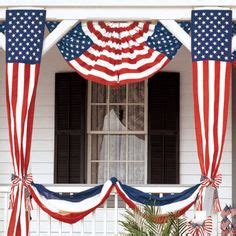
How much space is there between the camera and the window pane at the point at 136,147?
1295cm

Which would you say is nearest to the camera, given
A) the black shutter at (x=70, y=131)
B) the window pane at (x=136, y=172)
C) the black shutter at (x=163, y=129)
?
the black shutter at (x=163, y=129)

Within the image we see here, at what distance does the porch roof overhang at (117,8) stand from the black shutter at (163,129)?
2.17 metres

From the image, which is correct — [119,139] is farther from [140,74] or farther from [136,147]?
[140,74]

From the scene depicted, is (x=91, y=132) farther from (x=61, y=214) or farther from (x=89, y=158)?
(x=61, y=214)

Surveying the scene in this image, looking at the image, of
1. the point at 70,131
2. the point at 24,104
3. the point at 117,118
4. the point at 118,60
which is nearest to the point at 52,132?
the point at 70,131

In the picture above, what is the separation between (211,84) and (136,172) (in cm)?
289

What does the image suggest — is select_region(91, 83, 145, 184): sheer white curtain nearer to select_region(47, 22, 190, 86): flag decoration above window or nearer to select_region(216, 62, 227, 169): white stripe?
select_region(47, 22, 190, 86): flag decoration above window

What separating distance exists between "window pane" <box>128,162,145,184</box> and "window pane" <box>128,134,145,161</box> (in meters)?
0.10

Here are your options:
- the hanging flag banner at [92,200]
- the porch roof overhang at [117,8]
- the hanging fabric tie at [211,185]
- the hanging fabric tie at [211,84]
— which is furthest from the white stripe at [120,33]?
the hanging fabric tie at [211,185]

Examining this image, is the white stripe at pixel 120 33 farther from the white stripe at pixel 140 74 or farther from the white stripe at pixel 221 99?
the white stripe at pixel 221 99

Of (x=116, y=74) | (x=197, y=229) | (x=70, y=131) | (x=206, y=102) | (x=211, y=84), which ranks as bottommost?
(x=197, y=229)

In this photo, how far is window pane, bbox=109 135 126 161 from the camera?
13023 millimetres

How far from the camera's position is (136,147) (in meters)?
13.0
